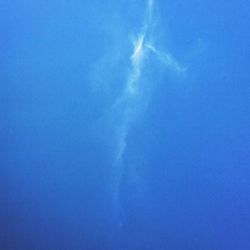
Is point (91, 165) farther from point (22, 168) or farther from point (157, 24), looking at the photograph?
point (157, 24)

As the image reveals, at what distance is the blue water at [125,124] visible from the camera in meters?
2.21

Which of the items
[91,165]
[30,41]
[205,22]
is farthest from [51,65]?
[205,22]

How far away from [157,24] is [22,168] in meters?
1.25

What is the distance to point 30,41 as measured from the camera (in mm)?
2227

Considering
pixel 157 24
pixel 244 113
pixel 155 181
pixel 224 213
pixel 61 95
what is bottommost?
pixel 224 213

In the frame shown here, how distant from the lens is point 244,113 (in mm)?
2260

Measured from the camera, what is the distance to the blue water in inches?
86.8

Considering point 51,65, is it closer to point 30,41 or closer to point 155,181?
point 30,41

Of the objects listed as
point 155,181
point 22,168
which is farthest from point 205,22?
point 22,168

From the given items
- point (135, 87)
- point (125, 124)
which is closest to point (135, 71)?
point (135, 87)

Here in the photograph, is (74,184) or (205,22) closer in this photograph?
(205,22)

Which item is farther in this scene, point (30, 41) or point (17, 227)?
point (17, 227)

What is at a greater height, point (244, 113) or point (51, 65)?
point (51, 65)

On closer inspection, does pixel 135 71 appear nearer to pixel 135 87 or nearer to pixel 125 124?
pixel 135 87
